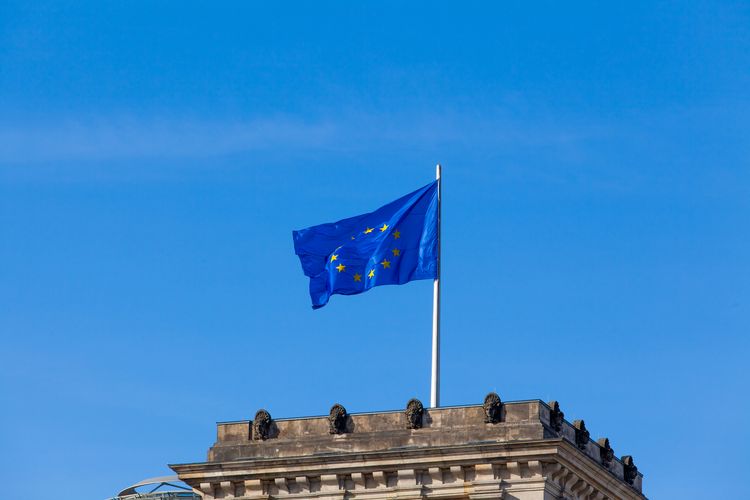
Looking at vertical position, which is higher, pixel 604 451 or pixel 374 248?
pixel 374 248

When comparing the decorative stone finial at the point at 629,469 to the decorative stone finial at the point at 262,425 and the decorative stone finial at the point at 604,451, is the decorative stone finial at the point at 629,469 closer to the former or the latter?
the decorative stone finial at the point at 604,451

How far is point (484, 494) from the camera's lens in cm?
10825

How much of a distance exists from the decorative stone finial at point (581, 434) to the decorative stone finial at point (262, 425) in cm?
1370

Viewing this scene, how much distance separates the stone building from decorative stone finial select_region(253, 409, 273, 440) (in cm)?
4

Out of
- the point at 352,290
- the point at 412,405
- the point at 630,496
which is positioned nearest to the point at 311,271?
the point at 352,290

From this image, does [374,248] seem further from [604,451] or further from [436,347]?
[604,451]

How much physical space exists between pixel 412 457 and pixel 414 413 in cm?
232

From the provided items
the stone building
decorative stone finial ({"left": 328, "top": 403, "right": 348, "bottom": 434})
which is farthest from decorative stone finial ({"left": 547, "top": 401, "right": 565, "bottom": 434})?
decorative stone finial ({"left": 328, "top": 403, "right": 348, "bottom": 434})

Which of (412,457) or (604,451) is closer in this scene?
(412,457)

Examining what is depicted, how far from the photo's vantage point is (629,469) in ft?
387

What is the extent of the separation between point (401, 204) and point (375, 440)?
13.3 metres

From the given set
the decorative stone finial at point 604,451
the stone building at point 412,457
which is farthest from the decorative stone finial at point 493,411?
the decorative stone finial at point 604,451

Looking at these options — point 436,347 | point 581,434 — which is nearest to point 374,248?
point 436,347

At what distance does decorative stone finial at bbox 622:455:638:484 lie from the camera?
4636 inches
